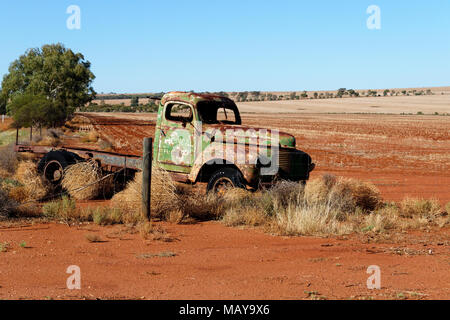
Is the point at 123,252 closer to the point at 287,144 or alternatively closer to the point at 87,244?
the point at 87,244

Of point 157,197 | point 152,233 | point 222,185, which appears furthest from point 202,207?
point 152,233

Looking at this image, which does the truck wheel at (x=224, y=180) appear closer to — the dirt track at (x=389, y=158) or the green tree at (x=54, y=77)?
the dirt track at (x=389, y=158)

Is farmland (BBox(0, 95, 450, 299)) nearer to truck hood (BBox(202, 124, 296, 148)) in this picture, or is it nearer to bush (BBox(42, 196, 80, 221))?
bush (BBox(42, 196, 80, 221))

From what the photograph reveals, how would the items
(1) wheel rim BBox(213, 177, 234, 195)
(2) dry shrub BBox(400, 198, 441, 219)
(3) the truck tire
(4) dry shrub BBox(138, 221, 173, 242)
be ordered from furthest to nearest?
(3) the truck tire → (2) dry shrub BBox(400, 198, 441, 219) → (1) wheel rim BBox(213, 177, 234, 195) → (4) dry shrub BBox(138, 221, 173, 242)

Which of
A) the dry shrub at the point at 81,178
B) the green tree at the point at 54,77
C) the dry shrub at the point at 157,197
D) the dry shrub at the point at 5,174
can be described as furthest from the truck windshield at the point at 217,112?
the green tree at the point at 54,77

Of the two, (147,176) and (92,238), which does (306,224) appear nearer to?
(147,176)

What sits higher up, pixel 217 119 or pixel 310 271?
pixel 217 119

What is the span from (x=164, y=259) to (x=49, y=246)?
1917 millimetres

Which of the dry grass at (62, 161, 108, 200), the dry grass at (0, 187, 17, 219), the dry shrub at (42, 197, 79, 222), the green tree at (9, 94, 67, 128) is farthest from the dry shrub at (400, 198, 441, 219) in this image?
the green tree at (9, 94, 67, 128)

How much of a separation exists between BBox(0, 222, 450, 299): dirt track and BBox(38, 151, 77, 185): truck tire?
3.42 metres

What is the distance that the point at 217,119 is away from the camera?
38.3 feet

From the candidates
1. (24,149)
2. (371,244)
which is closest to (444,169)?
(371,244)

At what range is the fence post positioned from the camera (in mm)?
9133

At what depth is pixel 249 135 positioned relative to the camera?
34.8 ft
